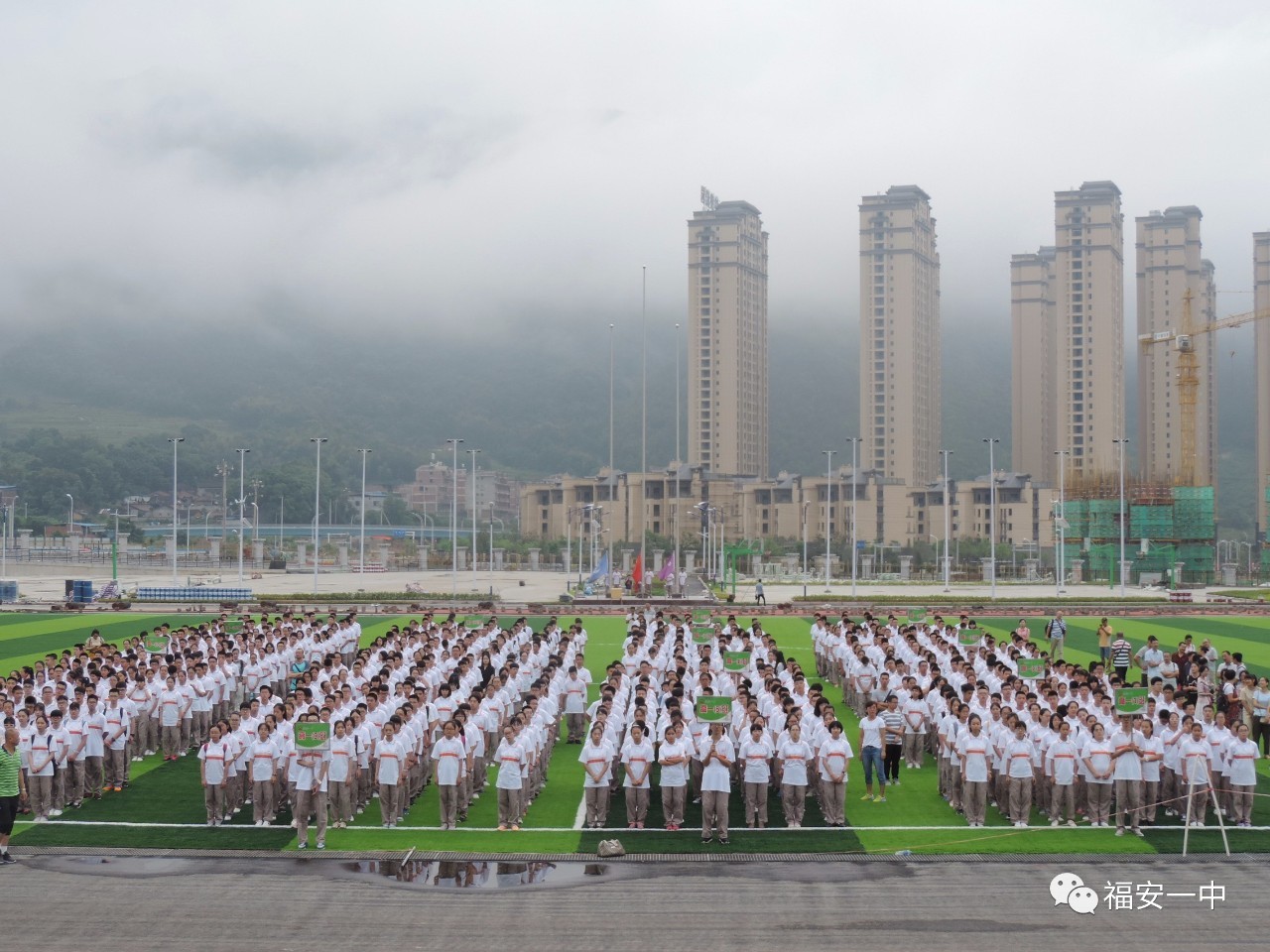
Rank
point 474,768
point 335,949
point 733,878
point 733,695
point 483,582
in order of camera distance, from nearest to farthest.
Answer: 1. point 335,949
2. point 733,878
3. point 474,768
4. point 733,695
5. point 483,582

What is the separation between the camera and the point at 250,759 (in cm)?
1580

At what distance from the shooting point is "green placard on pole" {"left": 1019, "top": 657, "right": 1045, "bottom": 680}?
20.7m

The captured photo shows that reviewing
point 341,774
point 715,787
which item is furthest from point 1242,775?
point 341,774

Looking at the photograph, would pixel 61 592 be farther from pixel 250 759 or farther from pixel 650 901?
pixel 650 901

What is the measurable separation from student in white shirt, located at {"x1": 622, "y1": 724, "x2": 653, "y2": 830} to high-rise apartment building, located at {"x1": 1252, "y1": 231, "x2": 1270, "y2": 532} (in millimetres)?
174448

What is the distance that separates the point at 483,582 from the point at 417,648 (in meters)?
63.5

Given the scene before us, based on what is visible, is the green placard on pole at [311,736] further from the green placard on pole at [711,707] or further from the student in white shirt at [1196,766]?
the student in white shirt at [1196,766]

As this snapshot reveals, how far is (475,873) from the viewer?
44.3 ft

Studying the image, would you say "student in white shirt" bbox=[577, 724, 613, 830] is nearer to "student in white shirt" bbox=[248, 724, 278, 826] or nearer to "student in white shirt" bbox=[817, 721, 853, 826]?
"student in white shirt" bbox=[817, 721, 853, 826]

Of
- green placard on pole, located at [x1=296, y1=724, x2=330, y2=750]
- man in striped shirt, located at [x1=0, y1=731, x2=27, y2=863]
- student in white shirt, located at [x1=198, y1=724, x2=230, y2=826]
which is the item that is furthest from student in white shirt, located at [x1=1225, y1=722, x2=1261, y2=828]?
man in striped shirt, located at [x1=0, y1=731, x2=27, y2=863]

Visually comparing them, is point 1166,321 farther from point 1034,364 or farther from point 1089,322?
point 1089,322

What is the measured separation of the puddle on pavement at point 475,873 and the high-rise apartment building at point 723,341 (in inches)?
6078

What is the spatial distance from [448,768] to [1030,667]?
10200 mm

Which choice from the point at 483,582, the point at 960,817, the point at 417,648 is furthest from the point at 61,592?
the point at 960,817
